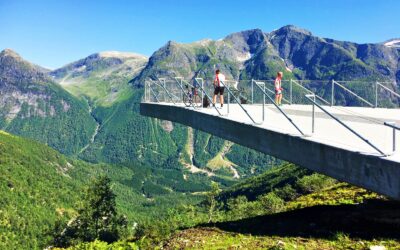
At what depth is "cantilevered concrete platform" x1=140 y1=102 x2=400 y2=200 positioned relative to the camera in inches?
390

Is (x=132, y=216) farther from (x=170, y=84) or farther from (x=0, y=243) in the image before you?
(x=170, y=84)

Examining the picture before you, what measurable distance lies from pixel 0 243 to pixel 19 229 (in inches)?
724

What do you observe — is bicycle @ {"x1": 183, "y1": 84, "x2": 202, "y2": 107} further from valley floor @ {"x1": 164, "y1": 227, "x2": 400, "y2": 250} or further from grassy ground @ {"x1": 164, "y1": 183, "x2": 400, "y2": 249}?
valley floor @ {"x1": 164, "y1": 227, "x2": 400, "y2": 250}

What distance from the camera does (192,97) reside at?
25.3 m

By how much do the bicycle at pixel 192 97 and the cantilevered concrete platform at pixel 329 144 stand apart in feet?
13.4

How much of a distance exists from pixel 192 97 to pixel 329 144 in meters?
14.4

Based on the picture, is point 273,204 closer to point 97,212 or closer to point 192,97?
point 192,97

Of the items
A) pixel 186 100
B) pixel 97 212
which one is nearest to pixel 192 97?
pixel 186 100

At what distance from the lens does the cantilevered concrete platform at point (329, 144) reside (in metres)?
9.89

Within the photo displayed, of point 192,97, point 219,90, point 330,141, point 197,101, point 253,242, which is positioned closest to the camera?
point 330,141

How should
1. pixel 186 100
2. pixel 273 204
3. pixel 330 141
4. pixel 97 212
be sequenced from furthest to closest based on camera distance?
1. pixel 97 212
2. pixel 273 204
3. pixel 186 100
4. pixel 330 141

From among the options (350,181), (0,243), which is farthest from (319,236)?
(0,243)

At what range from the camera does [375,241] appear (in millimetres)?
11383

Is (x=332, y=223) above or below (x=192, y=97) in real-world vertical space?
below
